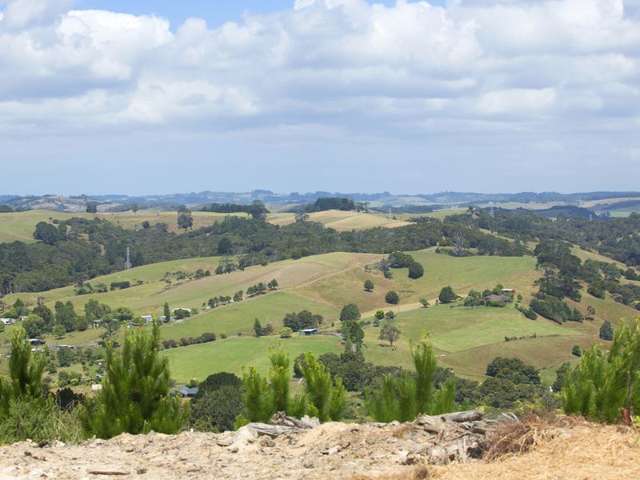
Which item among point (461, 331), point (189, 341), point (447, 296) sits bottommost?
point (189, 341)

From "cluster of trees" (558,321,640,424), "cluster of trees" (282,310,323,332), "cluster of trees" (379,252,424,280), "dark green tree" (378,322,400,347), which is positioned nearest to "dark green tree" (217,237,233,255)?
"cluster of trees" (379,252,424,280)

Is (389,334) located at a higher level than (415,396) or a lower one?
lower

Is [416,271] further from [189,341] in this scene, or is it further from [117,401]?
[117,401]

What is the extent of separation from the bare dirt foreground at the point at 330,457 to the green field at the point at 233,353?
211 ft

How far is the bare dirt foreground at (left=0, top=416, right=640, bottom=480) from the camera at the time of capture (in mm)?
11695

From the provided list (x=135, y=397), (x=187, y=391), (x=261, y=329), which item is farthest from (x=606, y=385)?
(x=261, y=329)

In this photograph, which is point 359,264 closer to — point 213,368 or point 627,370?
point 213,368

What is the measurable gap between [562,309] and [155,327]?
4030 inches

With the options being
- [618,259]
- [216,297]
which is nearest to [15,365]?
[216,297]

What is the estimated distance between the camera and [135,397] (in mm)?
22000

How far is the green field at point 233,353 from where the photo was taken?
8344cm

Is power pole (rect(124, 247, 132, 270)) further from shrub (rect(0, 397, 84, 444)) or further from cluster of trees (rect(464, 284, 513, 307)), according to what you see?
shrub (rect(0, 397, 84, 444))

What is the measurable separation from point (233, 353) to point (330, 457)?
7814cm

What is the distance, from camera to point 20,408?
68.9 ft
